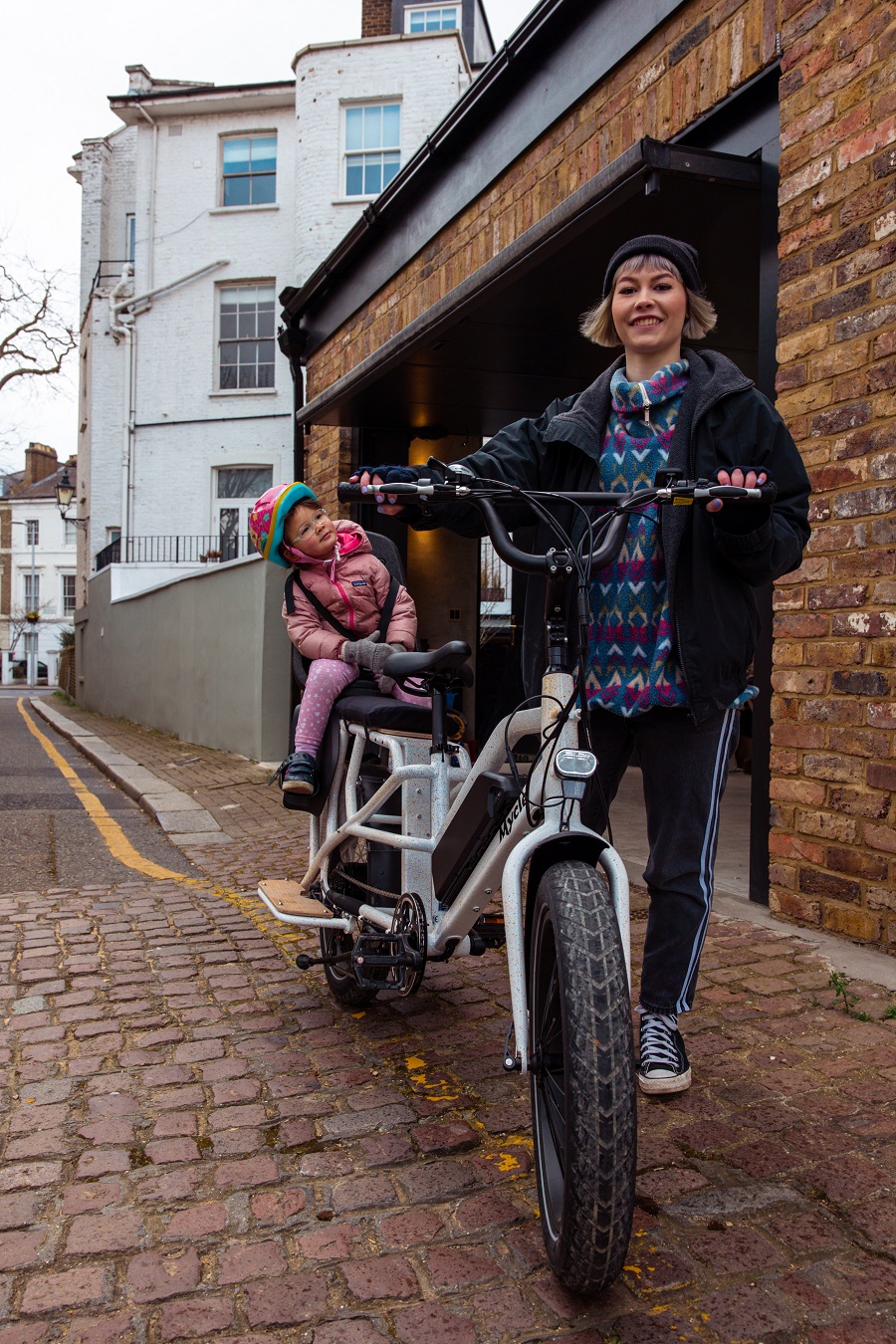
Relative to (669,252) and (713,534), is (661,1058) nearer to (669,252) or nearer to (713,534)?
(713,534)

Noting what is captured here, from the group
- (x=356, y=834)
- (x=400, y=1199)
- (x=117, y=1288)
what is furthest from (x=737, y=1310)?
(x=356, y=834)

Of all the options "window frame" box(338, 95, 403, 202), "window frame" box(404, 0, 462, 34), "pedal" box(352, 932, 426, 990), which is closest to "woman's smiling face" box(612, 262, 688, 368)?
"pedal" box(352, 932, 426, 990)

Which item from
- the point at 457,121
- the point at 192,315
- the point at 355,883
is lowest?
the point at 355,883

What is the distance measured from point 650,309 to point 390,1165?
2.13 metres

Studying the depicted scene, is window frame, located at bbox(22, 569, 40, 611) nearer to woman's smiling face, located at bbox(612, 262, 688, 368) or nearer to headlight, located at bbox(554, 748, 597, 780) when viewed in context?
woman's smiling face, located at bbox(612, 262, 688, 368)

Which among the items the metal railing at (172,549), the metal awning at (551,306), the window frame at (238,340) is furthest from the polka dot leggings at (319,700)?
the window frame at (238,340)

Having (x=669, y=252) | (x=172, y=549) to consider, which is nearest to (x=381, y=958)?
(x=669, y=252)

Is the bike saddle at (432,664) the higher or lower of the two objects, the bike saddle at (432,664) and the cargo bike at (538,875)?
the higher

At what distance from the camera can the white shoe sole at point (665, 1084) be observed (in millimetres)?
2771

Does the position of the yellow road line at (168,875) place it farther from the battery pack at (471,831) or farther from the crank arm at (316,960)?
the battery pack at (471,831)

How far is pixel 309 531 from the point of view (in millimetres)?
3719

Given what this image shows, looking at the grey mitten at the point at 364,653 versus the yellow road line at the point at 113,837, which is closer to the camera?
the grey mitten at the point at 364,653

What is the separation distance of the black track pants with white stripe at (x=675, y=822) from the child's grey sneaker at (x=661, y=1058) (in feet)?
0.13

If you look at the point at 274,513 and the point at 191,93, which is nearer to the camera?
the point at 274,513
